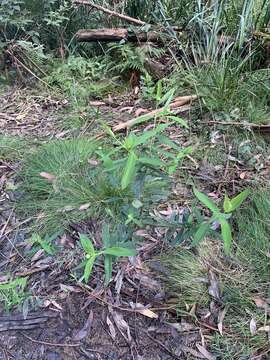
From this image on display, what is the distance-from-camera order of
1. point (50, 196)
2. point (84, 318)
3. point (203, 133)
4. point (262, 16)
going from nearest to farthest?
point (84, 318) < point (50, 196) < point (203, 133) < point (262, 16)

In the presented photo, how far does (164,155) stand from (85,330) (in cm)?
89

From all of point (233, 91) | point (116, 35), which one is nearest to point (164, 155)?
point (233, 91)

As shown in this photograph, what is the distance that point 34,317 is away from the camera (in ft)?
6.28

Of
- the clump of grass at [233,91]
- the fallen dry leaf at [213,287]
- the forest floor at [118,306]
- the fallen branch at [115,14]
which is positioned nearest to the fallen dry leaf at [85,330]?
the forest floor at [118,306]

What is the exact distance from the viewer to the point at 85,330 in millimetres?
1865

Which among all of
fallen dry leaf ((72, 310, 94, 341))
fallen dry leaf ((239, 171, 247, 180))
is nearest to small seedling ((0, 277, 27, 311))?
fallen dry leaf ((72, 310, 94, 341))

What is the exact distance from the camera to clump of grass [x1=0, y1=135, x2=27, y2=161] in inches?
109

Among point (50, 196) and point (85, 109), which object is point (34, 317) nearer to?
point (50, 196)

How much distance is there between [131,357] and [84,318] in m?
0.27

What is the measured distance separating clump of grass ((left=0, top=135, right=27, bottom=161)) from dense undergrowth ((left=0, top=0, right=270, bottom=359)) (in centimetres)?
1

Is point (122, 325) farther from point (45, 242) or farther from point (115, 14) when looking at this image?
point (115, 14)

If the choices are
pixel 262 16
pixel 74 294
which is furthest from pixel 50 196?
pixel 262 16

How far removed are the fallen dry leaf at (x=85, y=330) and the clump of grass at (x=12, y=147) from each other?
1.25 m

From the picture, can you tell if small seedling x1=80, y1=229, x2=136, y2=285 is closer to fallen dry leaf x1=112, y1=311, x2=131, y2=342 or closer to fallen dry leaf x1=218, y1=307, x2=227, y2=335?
fallen dry leaf x1=112, y1=311, x2=131, y2=342
